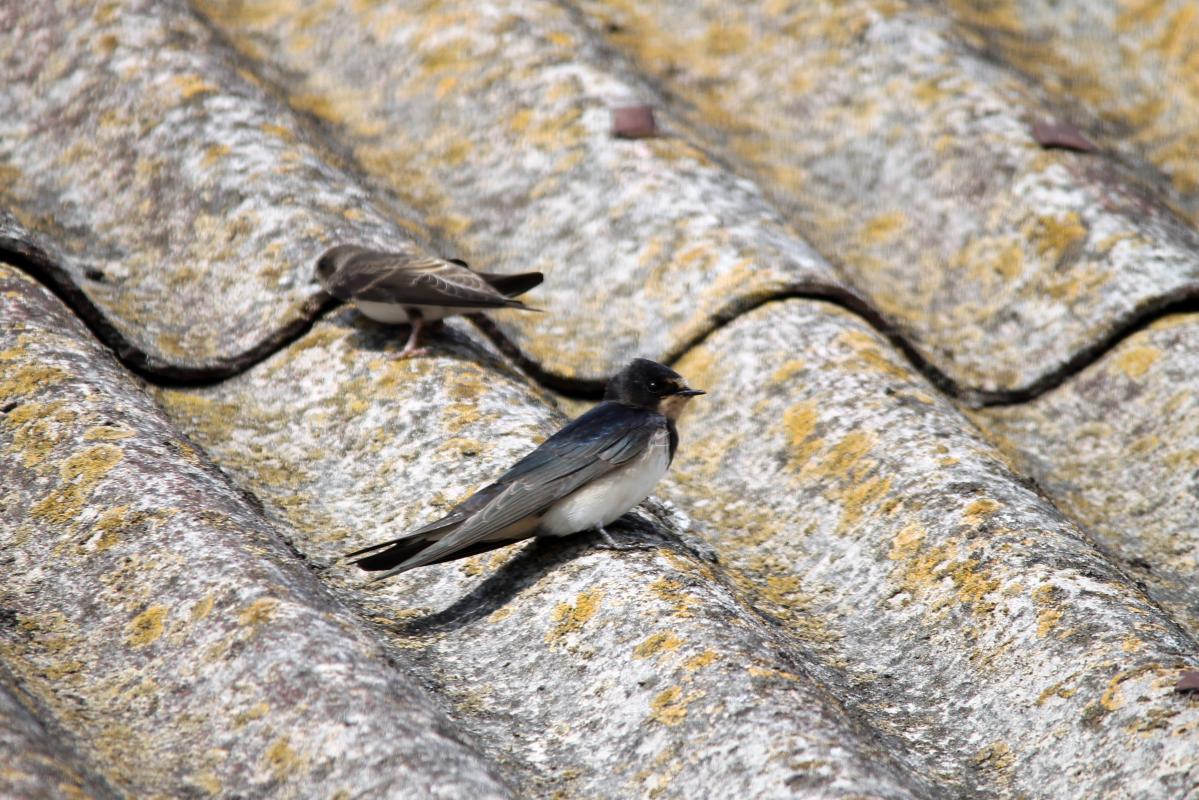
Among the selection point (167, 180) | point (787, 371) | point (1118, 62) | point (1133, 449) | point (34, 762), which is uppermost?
point (167, 180)

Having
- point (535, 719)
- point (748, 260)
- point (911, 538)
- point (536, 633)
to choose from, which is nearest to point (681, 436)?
point (748, 260)

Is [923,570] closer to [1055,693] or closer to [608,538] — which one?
[1055,693]

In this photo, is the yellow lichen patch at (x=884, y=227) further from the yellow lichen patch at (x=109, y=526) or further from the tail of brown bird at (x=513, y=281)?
the yellow lichen patch at (x=109, y=526)

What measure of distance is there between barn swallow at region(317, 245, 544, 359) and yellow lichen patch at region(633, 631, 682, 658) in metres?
1.63

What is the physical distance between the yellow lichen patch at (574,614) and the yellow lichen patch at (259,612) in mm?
723

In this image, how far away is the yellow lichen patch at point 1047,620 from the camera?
3.17 m


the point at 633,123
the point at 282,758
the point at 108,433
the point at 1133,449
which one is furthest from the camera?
the point at 633,123

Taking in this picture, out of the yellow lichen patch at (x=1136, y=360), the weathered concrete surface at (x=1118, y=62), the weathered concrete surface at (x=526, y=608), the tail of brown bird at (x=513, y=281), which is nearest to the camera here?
the weathered concrete surface at (x=526, y=608)

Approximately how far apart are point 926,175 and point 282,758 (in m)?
4.15

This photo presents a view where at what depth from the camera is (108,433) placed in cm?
332

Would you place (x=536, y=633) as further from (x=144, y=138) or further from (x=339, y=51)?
(x=339, y=51)

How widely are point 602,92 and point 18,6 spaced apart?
8.83 ft

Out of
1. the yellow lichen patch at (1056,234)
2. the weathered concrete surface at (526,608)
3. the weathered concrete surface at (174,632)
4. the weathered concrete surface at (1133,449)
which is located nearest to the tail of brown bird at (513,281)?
the weathered concrete surface at (526,608)

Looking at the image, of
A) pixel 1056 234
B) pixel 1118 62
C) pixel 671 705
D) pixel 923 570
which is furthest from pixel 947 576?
pixel 1118 62
